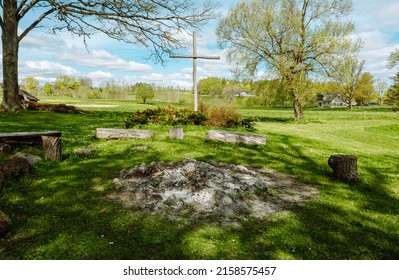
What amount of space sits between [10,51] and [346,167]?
78.1ft

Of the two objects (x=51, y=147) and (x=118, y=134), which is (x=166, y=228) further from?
(x=118, y=134)

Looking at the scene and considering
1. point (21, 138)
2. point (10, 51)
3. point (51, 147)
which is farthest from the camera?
point (10, 51)

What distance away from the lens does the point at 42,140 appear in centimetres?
1079

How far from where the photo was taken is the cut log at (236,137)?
13859 millimetres

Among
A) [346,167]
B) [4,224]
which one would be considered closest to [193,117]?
[346,167]

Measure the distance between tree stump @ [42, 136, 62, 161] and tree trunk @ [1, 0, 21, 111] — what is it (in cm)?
1664

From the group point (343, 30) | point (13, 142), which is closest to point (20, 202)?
point (13, 142)

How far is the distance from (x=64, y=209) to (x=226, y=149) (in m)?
7.65

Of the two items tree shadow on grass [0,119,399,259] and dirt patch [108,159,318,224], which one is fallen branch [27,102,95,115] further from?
dirt patch [108,159,318,224]

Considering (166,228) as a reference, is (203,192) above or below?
above

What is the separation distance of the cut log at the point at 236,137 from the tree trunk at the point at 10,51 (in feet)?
57.0

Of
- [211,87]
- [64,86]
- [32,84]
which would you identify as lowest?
[64,86]

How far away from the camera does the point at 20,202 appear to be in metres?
6.49

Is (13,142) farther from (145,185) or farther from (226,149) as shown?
(226,149)
